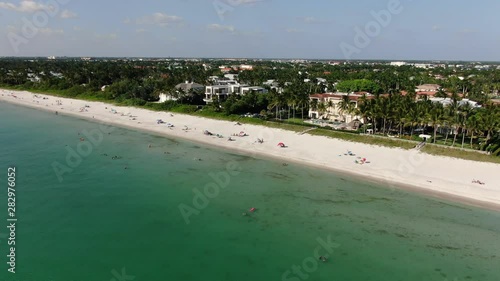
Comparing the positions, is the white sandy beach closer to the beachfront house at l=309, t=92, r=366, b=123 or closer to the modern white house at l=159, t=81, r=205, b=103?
the modern white house at l=159, t=81, r=205, b=103

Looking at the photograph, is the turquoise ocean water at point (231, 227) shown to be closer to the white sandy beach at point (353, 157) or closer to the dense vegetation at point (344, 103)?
the white sandy beach at point (353, 157)

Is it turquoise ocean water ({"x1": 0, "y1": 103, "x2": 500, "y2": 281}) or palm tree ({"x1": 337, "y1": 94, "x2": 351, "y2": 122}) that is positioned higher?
palm tree ({"x1": 337, "y1": 94, "x2": 351, "y2": 122})

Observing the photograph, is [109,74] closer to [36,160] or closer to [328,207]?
[36,160]

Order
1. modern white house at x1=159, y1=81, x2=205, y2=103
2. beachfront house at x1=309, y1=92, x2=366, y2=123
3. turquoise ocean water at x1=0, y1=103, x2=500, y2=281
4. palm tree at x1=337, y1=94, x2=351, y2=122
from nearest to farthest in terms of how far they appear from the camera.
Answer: turquoise ocean water at x1=0, y1=103, x2=500, y2=281 < palm tree at x1=337, y1=94, x2=351, y2=122 < beachfront house at x1=309, y1=92, x2=366, y2=123 < modern white house at x1=159, y1=81, x2=205, y2=103

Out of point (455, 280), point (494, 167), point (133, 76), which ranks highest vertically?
point (133, 76)

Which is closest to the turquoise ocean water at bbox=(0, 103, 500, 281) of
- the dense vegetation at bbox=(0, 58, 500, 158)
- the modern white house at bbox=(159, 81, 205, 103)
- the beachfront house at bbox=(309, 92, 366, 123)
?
the dense vegetation at bbox=(0, 58, 500, 158)

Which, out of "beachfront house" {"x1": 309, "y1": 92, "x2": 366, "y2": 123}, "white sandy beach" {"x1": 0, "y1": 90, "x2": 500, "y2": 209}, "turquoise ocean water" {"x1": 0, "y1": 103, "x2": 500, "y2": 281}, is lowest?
"turquoise ocean water" {"x1": 0, "y1": 103, "x2": 500, "y2": 281}

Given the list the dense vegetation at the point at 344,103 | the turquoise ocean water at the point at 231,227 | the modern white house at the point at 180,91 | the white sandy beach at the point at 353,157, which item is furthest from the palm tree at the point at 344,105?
the modern white house at the point at 180,91

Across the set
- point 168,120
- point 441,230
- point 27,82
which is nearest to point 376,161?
point 441,230
